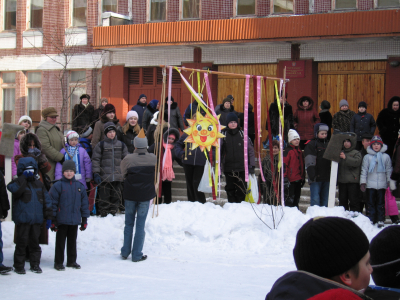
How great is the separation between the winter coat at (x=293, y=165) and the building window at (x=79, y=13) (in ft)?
35.6

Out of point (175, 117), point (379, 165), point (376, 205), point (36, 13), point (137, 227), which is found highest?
point (36, 13)

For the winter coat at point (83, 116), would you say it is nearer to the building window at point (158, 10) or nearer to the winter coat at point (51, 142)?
the winter coat at point (51, 142)

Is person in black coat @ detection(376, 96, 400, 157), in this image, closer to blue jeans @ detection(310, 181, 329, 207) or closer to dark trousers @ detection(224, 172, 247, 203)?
blue jeans @ detection(310, 181, 329, 207)

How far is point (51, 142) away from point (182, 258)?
3489mm

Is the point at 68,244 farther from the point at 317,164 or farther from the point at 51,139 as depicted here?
the point at 317,164

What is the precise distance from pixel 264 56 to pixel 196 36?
201cm

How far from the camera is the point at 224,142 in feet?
33.3

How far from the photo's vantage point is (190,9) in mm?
16703

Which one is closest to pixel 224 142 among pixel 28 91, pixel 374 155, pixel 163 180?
pixel 163 180

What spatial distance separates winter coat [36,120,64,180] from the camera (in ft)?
30.7

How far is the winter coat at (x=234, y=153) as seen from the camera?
393 inches

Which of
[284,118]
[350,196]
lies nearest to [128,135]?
[284,118]

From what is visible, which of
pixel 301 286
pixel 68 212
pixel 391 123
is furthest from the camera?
pixel 391 123

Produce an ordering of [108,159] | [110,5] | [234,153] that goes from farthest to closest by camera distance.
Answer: [110,5]
[234,153]
[108,159]
